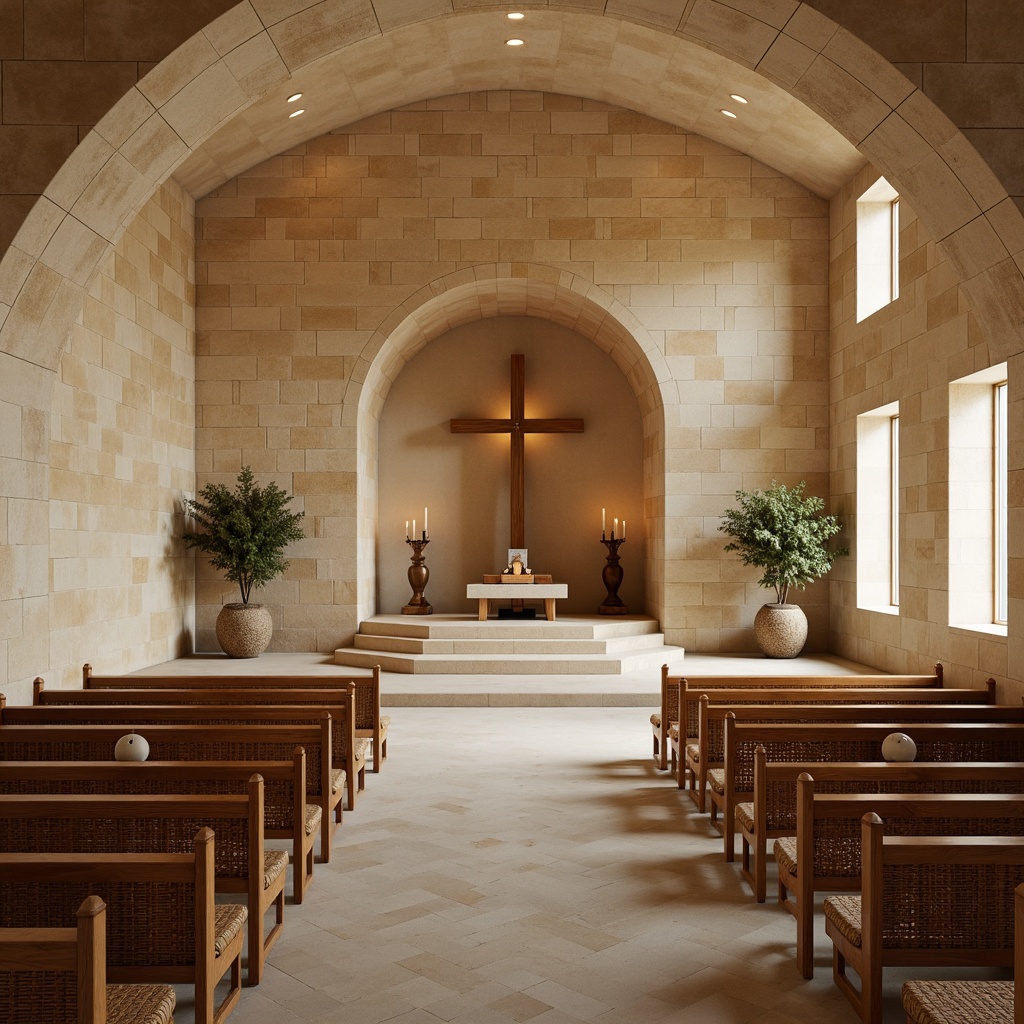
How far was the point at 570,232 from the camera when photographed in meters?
10.5

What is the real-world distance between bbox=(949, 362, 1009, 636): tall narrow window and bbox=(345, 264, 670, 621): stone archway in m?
3.40

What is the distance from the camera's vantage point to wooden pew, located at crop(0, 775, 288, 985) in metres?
3.04

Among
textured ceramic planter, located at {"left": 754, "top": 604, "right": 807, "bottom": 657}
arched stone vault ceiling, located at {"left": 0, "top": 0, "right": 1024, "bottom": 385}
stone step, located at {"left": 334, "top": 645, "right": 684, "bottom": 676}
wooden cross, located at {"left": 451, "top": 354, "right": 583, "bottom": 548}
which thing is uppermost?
arched stone vault ceiling, located at {"left": 0, "top": 0, "right": 1024, "bottom": 385}

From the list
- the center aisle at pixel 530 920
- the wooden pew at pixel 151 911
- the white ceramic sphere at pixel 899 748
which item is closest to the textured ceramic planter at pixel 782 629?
the center aisle at pixel 530 920

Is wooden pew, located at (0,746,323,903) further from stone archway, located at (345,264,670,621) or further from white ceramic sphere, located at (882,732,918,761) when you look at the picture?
stone archway, located at (345,264,670,621)

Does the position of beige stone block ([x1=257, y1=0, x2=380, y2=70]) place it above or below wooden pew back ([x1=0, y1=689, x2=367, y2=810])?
above

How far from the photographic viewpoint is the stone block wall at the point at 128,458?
24.9 ft

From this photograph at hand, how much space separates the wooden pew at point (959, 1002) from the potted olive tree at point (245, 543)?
807 cm

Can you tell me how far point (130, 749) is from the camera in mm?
3826

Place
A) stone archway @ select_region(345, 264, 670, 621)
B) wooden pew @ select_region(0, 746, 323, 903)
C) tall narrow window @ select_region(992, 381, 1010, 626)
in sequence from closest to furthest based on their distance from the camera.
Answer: wooden pew @ select_region(0, 746, 323, 903) → tall narrow window @ select_region(992, 381, 1010, 626) → stone archway @ select_region(345, 264, 670, 621)

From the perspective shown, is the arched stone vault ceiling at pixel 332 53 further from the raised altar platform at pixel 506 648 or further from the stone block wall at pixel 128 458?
the raised altar platform at pixel 506 648

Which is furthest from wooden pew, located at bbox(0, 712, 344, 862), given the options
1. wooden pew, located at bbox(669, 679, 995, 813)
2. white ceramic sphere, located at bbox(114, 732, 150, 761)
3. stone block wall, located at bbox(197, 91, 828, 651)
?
stone block wall, located at bbox(197, 91, 828, 651)

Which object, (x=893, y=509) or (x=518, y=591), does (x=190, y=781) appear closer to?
(x=518, y=591)

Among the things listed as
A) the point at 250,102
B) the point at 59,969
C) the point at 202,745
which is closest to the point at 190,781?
the point at 202,745
